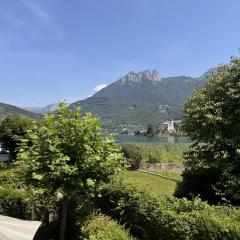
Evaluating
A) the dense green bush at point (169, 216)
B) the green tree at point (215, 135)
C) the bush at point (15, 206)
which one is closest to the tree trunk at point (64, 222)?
the dense green bush at point (169, 216)

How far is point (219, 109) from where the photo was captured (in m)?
18.4

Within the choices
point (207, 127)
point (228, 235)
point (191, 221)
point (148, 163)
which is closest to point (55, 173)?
point (191, 221)

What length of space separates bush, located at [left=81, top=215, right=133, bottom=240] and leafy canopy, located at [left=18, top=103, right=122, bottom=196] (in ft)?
3.85

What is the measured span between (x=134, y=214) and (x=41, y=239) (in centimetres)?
392

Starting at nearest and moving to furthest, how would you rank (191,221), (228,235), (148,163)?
(228,235) < (191,221) < (148,163)

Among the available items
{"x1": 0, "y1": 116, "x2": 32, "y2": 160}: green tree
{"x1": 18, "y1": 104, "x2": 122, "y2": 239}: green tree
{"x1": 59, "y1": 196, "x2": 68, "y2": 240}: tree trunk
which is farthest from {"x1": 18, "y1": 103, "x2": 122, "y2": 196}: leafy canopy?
{"x1": 0, "y1": 116, "x2": 32, "y2": 160}: green tree

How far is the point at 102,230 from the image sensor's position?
11883mm

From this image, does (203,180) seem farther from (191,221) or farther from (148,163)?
(148,163)

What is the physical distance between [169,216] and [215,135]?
8.11m

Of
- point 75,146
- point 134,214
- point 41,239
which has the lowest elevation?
point 41,239

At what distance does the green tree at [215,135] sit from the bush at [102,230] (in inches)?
250

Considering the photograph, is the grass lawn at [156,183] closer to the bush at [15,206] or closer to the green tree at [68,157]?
the bush at [15,206]

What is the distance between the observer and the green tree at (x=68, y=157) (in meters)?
12.6

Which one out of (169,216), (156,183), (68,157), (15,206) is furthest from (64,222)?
(156,183)
